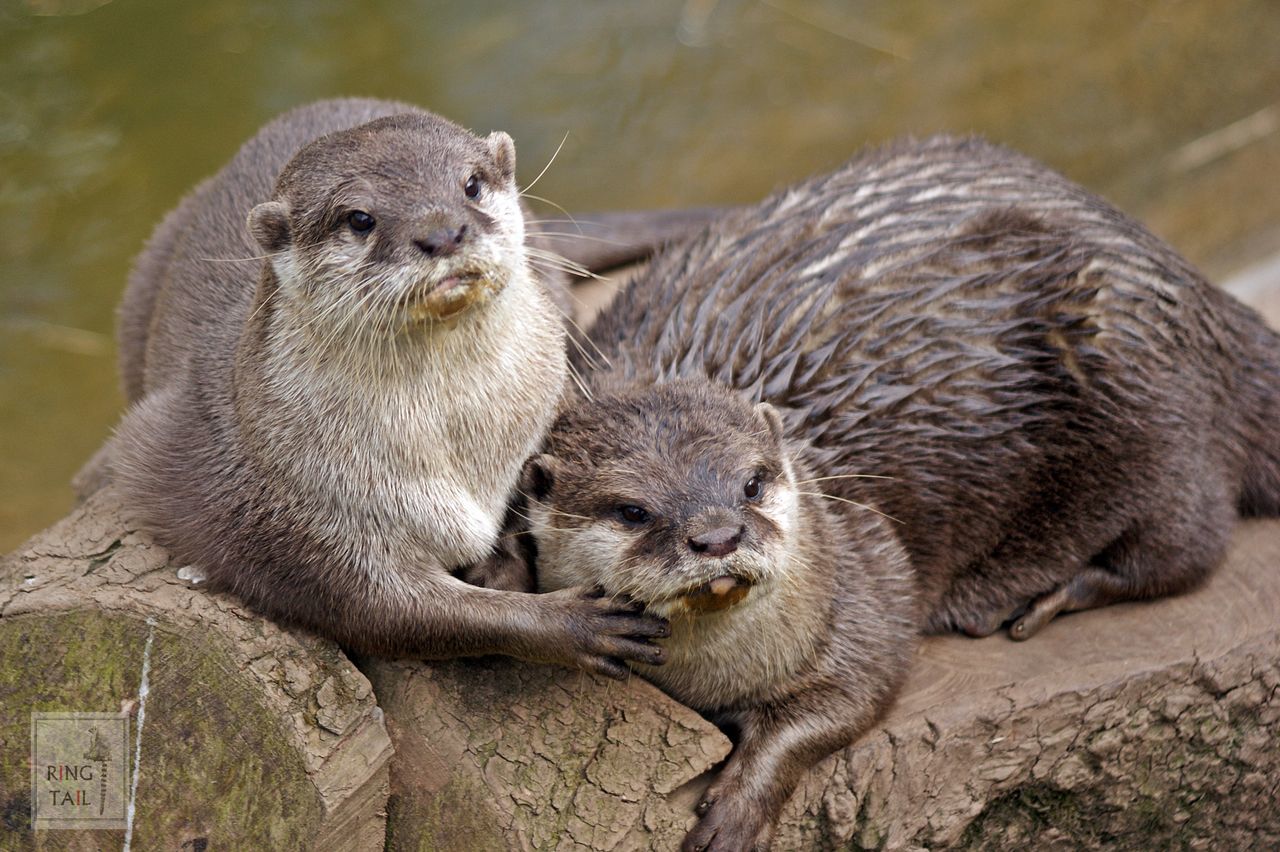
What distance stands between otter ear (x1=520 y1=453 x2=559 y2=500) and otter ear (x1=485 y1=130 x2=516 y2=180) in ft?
1.79

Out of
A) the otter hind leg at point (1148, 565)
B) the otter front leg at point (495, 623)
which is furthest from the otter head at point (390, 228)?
the otter hind leg at point (1148, 565)

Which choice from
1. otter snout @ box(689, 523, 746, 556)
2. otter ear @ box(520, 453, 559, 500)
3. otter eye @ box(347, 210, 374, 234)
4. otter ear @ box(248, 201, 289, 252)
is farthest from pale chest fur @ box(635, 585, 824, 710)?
otter ear @ box(248, 201, 289, 252)

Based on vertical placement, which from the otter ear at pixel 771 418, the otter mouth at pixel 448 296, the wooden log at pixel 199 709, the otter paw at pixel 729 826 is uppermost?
the otter mouth at pixel 448 296

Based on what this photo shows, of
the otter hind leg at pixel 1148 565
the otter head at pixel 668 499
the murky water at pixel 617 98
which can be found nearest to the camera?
the otter head at pixel 668 499

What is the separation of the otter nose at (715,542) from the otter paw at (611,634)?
21cm

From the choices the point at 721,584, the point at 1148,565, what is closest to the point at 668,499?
the point at 721,584

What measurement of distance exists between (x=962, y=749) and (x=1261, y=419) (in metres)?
1.13

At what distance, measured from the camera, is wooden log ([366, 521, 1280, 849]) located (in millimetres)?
2529

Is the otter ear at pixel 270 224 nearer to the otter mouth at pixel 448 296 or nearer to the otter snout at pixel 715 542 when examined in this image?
the otter mouth at pixel 448 296

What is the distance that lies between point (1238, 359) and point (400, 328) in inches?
78.3

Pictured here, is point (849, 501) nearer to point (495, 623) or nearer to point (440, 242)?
point (495, 623)

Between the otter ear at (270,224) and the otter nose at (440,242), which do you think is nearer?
the otter nose at (440,242)

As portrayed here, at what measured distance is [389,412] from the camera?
2.46 m

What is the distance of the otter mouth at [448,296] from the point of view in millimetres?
2262
